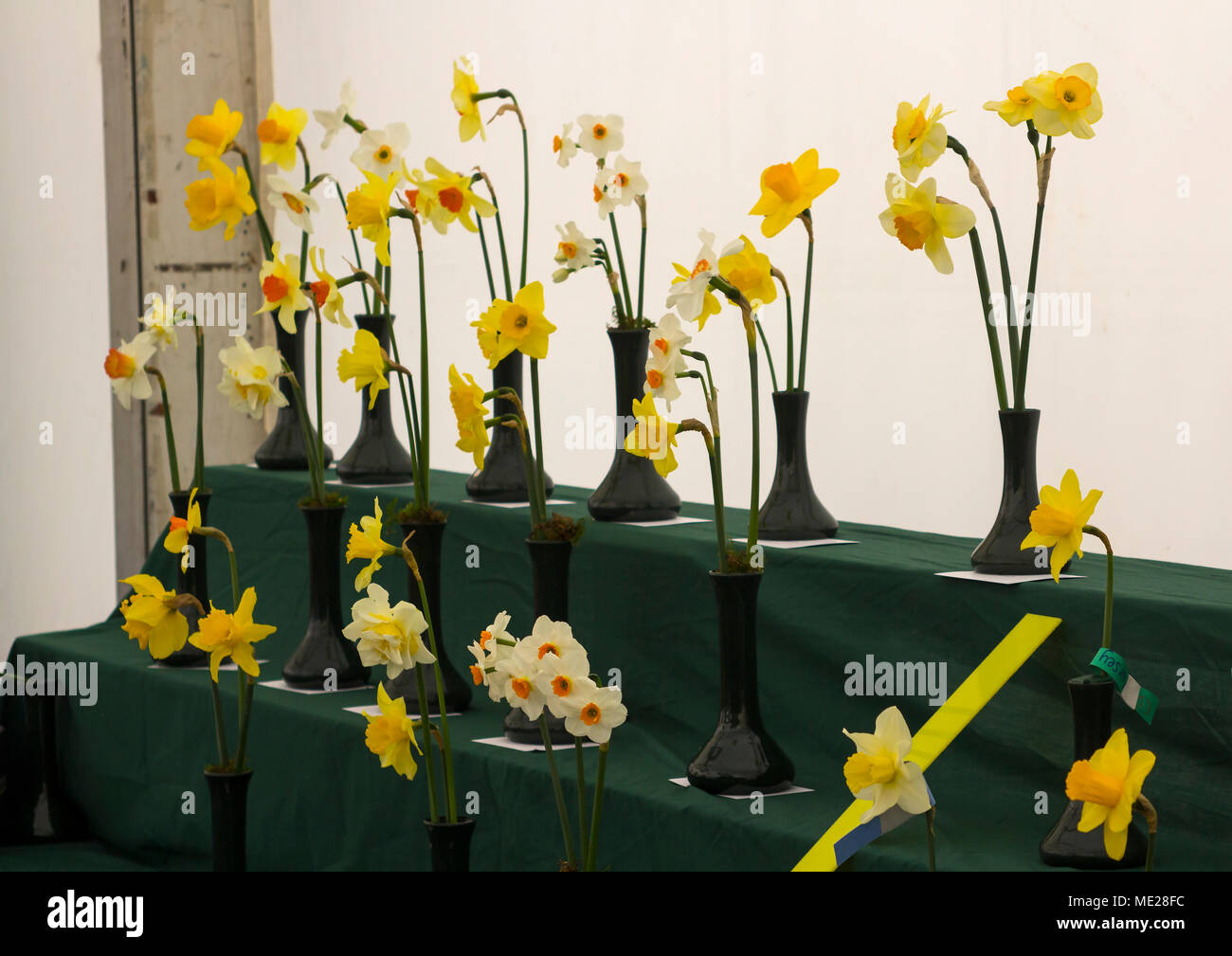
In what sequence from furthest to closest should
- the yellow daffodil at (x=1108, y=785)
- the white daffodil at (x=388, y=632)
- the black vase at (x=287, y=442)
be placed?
the black vase at (x=287, y=442) < the white daffodil at (x=388, y=632) < the yellow daffodil at (x=1108, y=785)

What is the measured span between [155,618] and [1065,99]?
0.83m

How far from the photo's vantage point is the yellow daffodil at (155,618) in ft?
3.67

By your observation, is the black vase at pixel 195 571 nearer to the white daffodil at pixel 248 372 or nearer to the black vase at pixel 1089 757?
the white daffodil at pixel 248 372

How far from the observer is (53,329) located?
3.47 metres


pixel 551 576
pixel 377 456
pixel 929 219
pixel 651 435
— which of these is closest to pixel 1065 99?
pixel 929 219

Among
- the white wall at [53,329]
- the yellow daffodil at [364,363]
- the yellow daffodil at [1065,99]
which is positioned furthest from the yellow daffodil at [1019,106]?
the white wall at [53,329]

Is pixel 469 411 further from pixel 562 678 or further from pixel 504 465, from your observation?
pixel 504 465

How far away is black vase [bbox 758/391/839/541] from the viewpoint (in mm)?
1523

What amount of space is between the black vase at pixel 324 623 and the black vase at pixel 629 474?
318 millimetres

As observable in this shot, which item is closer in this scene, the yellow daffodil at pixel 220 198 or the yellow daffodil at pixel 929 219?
the yellow daffodil at pixel 929 219

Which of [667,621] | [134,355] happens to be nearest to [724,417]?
[667,621]

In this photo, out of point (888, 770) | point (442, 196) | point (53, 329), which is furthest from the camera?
point (53, 329)
